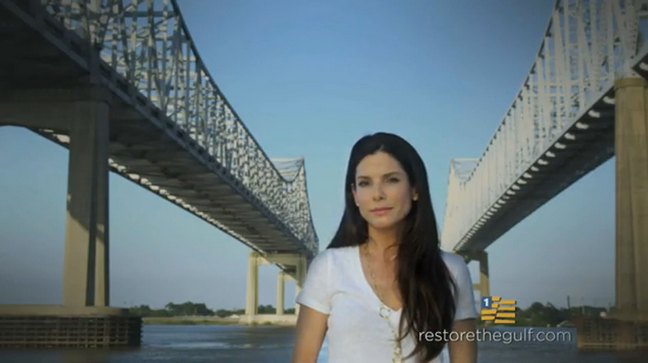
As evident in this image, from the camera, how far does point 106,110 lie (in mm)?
22094

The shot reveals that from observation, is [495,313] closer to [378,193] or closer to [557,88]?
[378,193]

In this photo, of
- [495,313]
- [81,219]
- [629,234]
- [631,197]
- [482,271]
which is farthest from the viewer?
[482,271]

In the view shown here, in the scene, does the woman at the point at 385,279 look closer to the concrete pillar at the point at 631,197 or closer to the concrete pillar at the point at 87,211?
the concrete pillar at the point at 631,197

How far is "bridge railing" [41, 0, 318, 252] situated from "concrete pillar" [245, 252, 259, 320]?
12.5 feet

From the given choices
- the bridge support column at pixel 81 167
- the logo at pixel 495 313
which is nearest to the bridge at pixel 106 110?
the bridge support column at pixel 81 167

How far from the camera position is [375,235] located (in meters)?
1.51

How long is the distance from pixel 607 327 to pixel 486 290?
33.5 metres

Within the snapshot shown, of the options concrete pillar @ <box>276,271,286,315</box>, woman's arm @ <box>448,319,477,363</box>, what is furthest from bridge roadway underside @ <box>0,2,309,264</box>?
concrete pillar @ <box>276,271,286,315</box>

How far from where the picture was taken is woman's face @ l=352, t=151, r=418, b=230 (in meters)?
1.47

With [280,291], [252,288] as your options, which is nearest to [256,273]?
[252,288]

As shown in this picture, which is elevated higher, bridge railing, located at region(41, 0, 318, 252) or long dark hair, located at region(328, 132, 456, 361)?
bridge railing, located at region(41, 0, 318, 252)

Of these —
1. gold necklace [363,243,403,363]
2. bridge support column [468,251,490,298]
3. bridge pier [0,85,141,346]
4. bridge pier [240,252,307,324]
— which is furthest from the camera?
bridge pier [240,252,307,324]

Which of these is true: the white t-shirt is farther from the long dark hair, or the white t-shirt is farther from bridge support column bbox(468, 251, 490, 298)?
bridge support column bbox(468, 251, 490, 298)

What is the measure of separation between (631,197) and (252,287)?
46.8m
